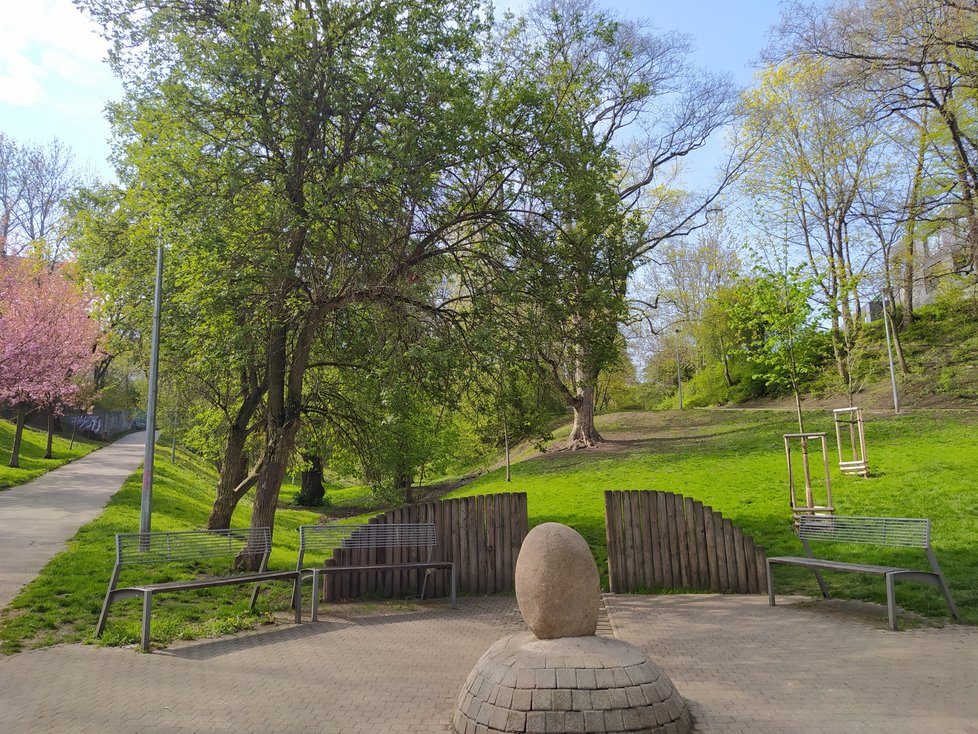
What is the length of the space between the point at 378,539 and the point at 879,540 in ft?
21.9

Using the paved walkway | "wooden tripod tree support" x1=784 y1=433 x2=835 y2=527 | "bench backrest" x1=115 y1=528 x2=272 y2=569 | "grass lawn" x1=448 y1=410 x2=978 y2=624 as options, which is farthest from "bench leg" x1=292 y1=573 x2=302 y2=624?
"wooden tripod tree support" x1=784 y1=433 x2=835 y2=527

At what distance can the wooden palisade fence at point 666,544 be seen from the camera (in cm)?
1022

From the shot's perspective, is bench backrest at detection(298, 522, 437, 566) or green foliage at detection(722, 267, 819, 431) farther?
green foliage at detection(722, 267, 819, 431)

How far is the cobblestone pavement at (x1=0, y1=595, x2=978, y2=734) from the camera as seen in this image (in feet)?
15.7

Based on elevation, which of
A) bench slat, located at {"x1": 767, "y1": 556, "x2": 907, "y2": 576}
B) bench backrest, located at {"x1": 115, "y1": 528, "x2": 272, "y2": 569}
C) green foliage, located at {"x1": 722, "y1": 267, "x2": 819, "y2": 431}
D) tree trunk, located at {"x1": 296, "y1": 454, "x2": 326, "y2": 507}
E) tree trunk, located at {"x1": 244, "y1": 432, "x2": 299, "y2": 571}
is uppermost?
green foliage, located at {"x1": 722, "y1": 267, "x2": 819, "y2": 431}

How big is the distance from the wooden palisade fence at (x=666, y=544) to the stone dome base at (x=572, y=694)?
576 centimetres

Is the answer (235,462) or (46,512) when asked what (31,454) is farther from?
(235,462)

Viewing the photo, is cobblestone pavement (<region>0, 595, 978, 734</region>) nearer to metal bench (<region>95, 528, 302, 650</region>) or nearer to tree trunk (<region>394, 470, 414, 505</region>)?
metal bench (<region>95, 528, 302, 650</region>)

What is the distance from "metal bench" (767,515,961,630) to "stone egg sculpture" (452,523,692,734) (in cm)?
427

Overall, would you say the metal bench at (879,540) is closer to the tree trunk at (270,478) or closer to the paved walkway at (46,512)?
the tree trunk at (270,478)

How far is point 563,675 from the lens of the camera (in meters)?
4.42

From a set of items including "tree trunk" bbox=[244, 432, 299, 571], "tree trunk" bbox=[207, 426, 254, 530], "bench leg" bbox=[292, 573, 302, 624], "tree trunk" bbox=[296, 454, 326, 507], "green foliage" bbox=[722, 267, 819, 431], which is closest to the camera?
"bench leg" bbox=[292, 573, 302, 624]

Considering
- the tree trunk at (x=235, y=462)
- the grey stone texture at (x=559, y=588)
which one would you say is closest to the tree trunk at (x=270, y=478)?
the tree trunk at (x=235, y=462)

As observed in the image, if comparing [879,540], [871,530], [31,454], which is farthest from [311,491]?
[879,540]
